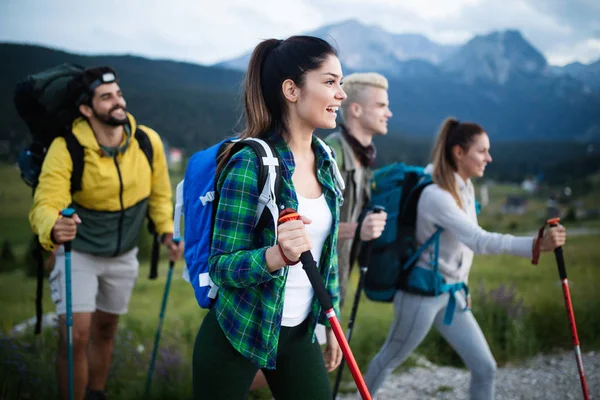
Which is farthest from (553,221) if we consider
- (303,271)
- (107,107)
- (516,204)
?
(516,204)

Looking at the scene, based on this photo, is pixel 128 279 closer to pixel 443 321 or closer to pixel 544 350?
pixel 443 321

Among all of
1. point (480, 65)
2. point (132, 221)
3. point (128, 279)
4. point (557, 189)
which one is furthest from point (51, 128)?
point (480, 65)

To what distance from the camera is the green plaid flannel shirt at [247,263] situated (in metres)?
1.73

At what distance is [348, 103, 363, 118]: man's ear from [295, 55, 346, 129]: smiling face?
1.96 metres

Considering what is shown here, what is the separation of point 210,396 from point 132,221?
6.69 ft

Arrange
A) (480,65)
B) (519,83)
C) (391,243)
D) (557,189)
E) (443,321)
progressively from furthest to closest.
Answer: (480,65), (519,83), (557,189), (391,243), (443,321)

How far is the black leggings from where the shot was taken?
6.28 ft

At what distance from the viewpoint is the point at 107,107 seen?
3.47m

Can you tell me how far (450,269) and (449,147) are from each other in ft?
2.71

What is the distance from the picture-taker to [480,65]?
20531mm

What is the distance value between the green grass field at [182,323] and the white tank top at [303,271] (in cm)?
252

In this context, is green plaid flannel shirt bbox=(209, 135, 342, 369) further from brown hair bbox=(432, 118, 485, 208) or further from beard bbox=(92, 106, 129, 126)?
beard bbox=(92, 106, 129, 126)

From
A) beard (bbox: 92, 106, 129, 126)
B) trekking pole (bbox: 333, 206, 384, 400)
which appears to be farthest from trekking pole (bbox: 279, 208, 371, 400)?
beard (bbox: 92, 106, 129, 126)

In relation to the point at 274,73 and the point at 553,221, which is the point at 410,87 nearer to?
the point at 553,221
